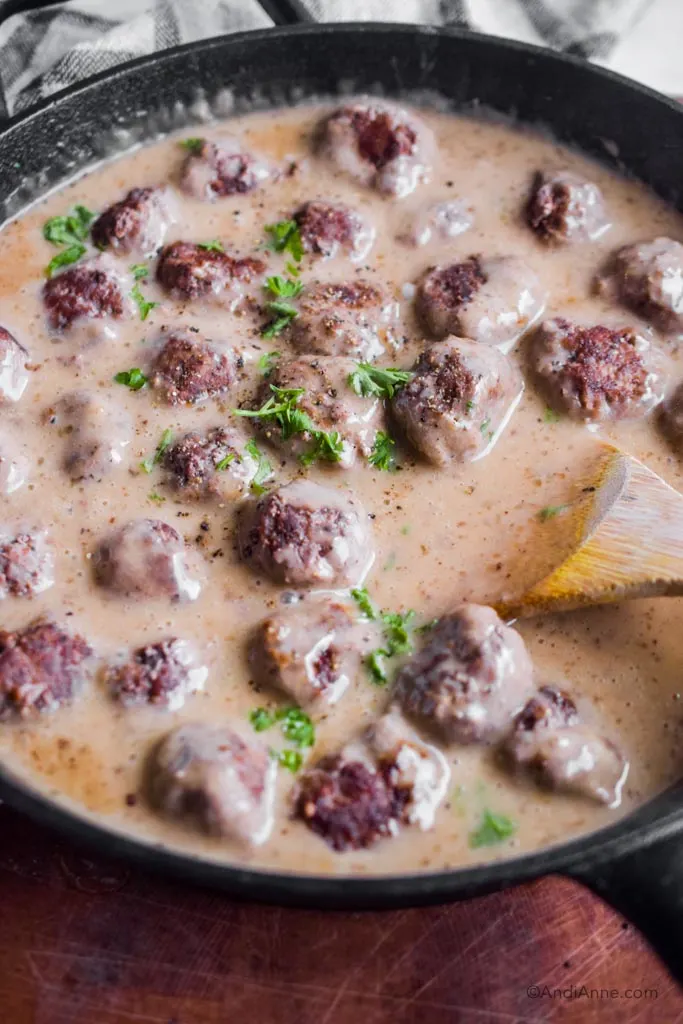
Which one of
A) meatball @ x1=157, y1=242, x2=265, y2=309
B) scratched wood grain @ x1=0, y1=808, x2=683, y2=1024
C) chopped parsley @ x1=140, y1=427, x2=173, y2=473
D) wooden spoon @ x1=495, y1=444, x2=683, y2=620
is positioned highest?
meatball @ x1=157, y1=242, x2=265, y2=309

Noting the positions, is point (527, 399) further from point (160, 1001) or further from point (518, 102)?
point (160, 1001)

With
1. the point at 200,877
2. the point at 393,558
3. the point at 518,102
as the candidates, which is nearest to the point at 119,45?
the point at 518,102

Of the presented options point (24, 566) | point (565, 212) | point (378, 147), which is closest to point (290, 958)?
point (24, 566)

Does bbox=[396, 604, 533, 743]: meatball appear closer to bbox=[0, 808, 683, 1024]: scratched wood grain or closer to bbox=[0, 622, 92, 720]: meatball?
bbox=[0, 808, 683, 1024]: scratched wood grain

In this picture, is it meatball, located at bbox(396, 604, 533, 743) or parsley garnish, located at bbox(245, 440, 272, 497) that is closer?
meatball, located at bbox(396, 604, 533, 743)

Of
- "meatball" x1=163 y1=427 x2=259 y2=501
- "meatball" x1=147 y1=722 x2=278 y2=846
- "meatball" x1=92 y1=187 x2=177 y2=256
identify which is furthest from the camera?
"meatball" x1=92 y1=187 x2=177 y2=256

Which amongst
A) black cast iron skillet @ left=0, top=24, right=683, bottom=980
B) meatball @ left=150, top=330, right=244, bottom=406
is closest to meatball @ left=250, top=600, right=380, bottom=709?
meatball @ left=150, top=330, right=244, bottom=406

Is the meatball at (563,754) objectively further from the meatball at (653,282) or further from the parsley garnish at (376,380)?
the meatball at (653,282)
